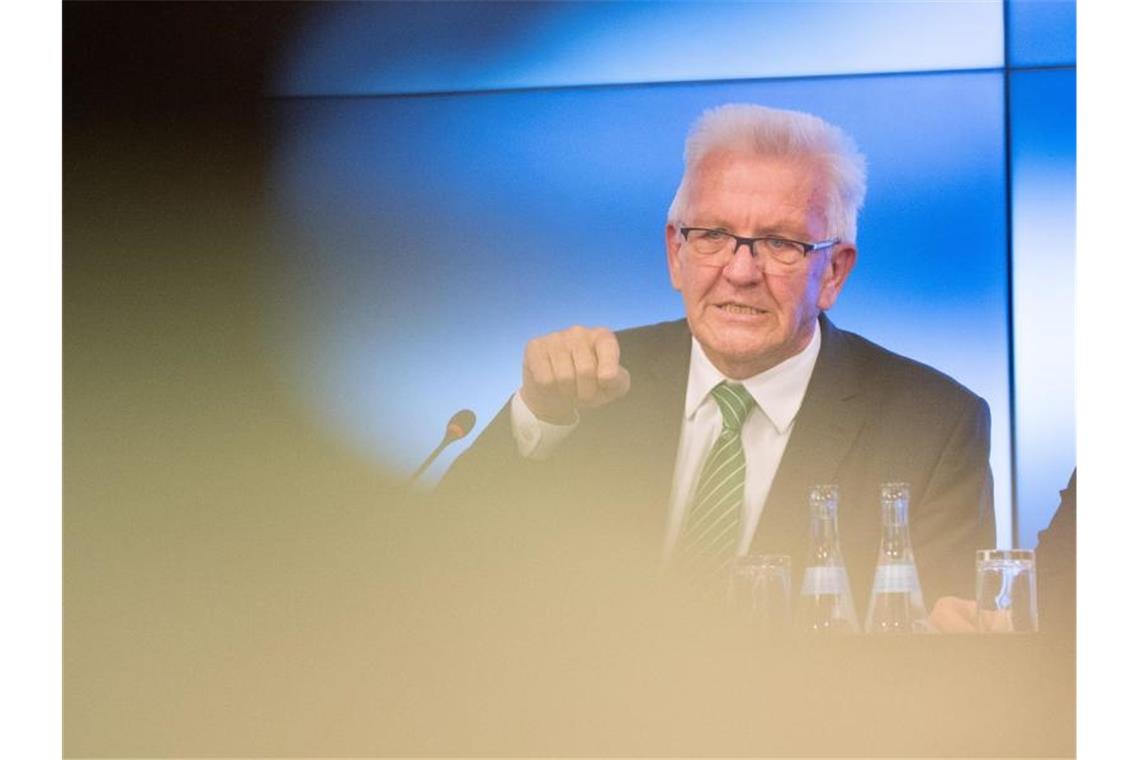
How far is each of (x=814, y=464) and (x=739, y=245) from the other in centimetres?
50

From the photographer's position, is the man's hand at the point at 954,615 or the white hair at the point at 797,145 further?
the white hair at the point at 797,145

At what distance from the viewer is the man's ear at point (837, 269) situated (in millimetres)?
3705

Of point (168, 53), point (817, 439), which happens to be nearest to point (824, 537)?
point (817, 439)

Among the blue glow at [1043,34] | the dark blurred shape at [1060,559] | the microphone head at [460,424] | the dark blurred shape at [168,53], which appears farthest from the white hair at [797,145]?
the dark blurred shape at [168,53]

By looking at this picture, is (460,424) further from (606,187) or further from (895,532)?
(895,532)

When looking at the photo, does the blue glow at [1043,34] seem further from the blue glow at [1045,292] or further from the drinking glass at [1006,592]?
the drinking glass at [1006,592]

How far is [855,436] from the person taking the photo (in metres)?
3.71

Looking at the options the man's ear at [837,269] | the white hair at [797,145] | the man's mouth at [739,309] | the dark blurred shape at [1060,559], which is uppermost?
the white hair at [797,145]

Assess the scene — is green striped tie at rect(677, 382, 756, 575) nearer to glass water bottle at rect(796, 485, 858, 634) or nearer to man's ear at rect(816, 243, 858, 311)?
glass water bottle at rect(796, 485, 858, 634)

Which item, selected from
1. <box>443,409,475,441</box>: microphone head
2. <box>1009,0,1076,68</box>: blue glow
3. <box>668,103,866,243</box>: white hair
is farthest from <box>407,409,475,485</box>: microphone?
<box>1009,0,1076,68</box>: blue glow

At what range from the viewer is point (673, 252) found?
3754mm

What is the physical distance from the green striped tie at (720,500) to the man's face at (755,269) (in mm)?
69
